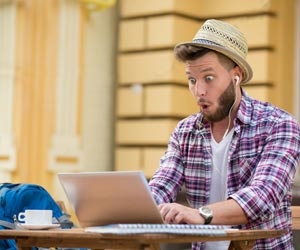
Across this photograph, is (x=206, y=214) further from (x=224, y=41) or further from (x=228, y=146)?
(x=224, y=41)

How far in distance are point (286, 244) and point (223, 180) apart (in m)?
0.31

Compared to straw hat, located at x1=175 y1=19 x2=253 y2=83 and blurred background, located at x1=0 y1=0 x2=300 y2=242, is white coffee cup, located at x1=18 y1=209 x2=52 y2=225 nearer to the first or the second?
straw hat, located at x1=175 y1=19 x2=253 y2=83

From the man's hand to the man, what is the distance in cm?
18

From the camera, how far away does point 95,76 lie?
35.0 feet

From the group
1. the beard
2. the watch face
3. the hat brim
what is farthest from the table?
the hat brim

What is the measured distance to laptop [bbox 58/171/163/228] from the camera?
10.4ft

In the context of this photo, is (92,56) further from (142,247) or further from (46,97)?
(142,247)

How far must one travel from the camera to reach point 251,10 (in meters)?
9.97

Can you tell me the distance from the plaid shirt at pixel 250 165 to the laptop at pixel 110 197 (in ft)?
1.29

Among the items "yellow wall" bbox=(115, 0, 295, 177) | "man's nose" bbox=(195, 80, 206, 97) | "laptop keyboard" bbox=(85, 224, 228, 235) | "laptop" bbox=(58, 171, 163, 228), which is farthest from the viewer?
"yellow wall" bbox=(115, 0, 295, 177)

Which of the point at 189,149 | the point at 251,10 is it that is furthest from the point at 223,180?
the point at 251,10

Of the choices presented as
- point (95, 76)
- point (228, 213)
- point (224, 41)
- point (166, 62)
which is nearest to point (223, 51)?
point (224, 41)

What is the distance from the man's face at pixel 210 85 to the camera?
12.2 ft

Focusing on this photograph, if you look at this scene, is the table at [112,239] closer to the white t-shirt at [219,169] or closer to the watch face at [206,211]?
the watch face at [206,211]
